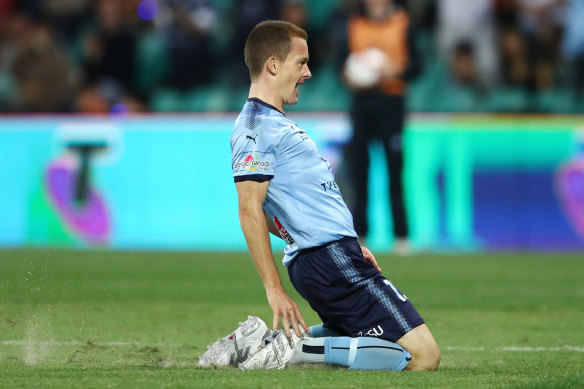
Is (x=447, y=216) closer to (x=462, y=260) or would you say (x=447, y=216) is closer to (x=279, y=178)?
(x=462, y=260)

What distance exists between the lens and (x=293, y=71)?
5.36 meters

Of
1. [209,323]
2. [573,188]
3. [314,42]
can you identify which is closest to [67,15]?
[314,42]

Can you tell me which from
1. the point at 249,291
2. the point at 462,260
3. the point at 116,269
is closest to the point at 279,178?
the point at 249,291

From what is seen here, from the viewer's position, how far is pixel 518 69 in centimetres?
1502

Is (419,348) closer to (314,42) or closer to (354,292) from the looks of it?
(354,292)

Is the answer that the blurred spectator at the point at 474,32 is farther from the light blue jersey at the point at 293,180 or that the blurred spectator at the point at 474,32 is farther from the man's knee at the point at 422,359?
the man's knee at the point at 422,359

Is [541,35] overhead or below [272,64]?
overhead

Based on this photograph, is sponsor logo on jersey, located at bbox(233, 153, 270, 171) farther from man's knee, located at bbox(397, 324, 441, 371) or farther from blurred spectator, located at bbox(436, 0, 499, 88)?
blurred spectator, located at bbox(436, 0, 499, 88)

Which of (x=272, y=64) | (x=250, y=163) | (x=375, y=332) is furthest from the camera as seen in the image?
(x=272, y=64)

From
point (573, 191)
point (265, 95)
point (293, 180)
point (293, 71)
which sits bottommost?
point (573, 191)

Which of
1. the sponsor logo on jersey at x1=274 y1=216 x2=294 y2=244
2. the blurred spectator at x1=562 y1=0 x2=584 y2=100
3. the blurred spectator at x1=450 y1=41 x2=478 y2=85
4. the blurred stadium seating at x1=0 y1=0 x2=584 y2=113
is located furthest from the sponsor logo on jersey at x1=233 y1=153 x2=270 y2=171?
the blurred spectator at x1=562 y1=0 x2=584 y2=100

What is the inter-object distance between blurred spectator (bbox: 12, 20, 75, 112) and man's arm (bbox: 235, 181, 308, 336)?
940cm

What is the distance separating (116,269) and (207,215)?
308 cm

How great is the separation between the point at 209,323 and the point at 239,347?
6.41 ft
